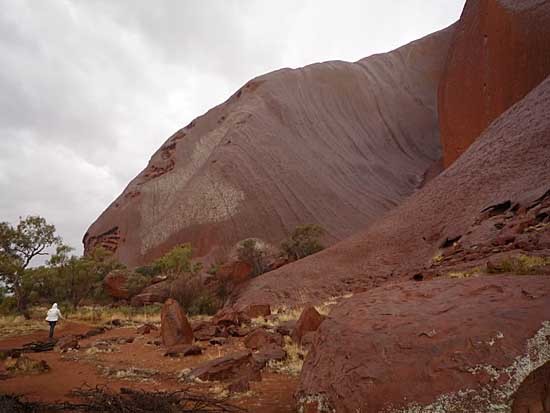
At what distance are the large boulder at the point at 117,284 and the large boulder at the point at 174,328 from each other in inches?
579

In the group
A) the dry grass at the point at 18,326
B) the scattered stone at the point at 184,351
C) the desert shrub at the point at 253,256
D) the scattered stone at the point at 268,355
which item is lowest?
the scattered stone at the point at 268,355

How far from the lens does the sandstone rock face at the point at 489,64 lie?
20.4m

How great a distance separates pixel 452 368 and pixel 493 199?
35.0ft

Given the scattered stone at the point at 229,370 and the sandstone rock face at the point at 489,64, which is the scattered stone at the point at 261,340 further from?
the sandstone rock face at the point at 489,64

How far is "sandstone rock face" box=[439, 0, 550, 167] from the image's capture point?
20422 mm

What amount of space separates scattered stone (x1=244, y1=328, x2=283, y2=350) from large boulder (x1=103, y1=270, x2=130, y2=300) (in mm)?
16378

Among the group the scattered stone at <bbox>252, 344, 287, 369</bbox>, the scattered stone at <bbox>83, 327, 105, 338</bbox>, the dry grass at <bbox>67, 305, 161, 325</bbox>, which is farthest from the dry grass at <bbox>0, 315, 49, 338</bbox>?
the scattered stone at <bbox>252, 344, 287, 369</bbox>

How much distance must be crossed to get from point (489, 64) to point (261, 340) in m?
22.9

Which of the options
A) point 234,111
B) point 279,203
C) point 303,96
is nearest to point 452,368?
point 279,203

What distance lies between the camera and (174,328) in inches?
348

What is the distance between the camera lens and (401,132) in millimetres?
45562

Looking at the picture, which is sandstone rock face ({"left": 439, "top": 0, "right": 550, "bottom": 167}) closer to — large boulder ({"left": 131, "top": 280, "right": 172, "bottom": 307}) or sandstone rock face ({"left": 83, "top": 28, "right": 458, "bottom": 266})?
sandstone rock face ({"left": 83, "top": 28, "right": 458, "bottom": 266})

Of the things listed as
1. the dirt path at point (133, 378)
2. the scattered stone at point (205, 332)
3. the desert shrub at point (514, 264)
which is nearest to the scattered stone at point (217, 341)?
the dirt path at point (133, 378)

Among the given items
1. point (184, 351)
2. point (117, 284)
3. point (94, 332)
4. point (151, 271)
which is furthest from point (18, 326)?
point (151, 271)
